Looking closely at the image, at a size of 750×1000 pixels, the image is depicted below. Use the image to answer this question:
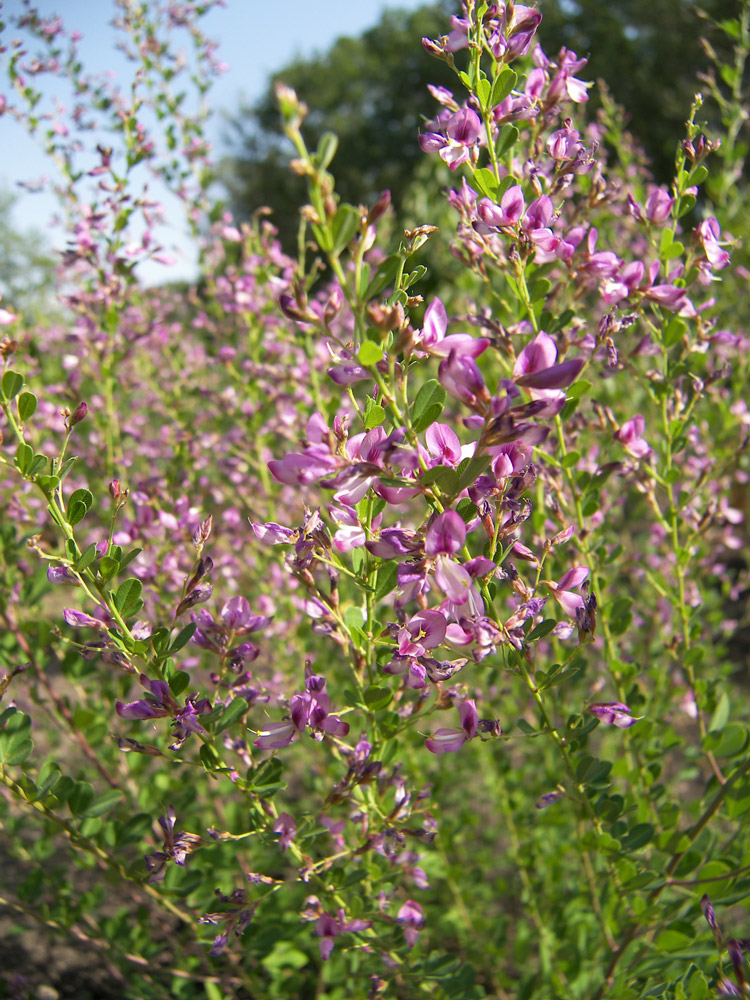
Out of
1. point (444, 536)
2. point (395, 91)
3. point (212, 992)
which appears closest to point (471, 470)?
point (444, 536)

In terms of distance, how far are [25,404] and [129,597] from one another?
313mm

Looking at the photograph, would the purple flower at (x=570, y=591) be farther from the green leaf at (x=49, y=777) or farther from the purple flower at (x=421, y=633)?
the green leaf at (x=49, y=777)

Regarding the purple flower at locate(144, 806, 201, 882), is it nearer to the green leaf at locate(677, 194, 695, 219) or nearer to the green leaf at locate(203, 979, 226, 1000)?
the green leaf at locate(203, 979, 226, 1000)

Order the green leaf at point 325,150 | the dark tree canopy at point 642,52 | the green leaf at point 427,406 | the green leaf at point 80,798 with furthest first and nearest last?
the dark tree canopy at point 642,52 → the green leaf at point 80,798 → the green leaf at point 427,406 → the green leaf at point 325,150

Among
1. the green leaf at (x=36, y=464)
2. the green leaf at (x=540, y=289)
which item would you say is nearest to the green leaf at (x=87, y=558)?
the green leaf at (x=36, y=464)

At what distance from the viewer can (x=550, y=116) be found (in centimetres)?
126

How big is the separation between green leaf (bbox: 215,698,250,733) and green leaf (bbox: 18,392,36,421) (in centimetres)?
51

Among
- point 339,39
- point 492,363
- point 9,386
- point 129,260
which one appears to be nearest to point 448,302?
point 492,363

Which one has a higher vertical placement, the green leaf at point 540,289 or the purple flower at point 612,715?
the green leaf at point 540,289

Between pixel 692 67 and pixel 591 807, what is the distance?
2030 centimetres

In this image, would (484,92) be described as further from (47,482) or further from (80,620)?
(80,620)

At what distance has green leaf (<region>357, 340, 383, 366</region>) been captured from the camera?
0.68 metres

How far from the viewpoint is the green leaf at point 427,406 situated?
774mm

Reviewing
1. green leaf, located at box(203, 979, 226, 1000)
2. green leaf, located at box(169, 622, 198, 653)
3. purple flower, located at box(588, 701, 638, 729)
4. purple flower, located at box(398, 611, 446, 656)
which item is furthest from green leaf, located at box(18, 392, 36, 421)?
green leaf, located at box(203, 979, 226, 1000)
